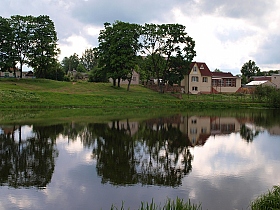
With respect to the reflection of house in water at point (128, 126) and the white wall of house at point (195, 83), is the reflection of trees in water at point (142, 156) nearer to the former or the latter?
the reflection of house in water at point (128, 126)

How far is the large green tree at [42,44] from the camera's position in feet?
225

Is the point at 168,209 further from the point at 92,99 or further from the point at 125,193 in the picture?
the point at 92,99

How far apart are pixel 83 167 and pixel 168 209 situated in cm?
757

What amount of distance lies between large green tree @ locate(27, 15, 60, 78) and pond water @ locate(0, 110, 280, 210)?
44987mm

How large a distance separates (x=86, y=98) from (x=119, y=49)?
58.0 feet

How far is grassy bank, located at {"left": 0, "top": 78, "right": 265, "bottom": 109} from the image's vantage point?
1911 inches

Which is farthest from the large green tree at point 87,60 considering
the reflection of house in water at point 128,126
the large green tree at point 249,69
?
the reflection of house in water at point 128,126

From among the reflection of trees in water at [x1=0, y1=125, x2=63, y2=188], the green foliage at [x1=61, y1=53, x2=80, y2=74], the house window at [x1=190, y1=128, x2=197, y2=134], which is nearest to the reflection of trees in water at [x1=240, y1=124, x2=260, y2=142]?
the house window at [x1=190, y1=128, x2=197, y2=134]

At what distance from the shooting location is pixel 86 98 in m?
53.6

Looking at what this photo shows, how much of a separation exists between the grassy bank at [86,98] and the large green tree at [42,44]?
13.5 feet

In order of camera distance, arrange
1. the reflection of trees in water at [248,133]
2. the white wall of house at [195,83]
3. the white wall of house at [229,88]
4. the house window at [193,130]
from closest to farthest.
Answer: the reflection of trees in water at [248,133]
the house window at [193,130]
the white wall of house at [195,83]
the white wall of house at [229,88]

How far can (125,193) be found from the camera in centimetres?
1154

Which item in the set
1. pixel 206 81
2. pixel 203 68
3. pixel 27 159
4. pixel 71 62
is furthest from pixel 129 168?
pixel 71 62

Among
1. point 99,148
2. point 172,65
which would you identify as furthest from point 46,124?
point 172,65
